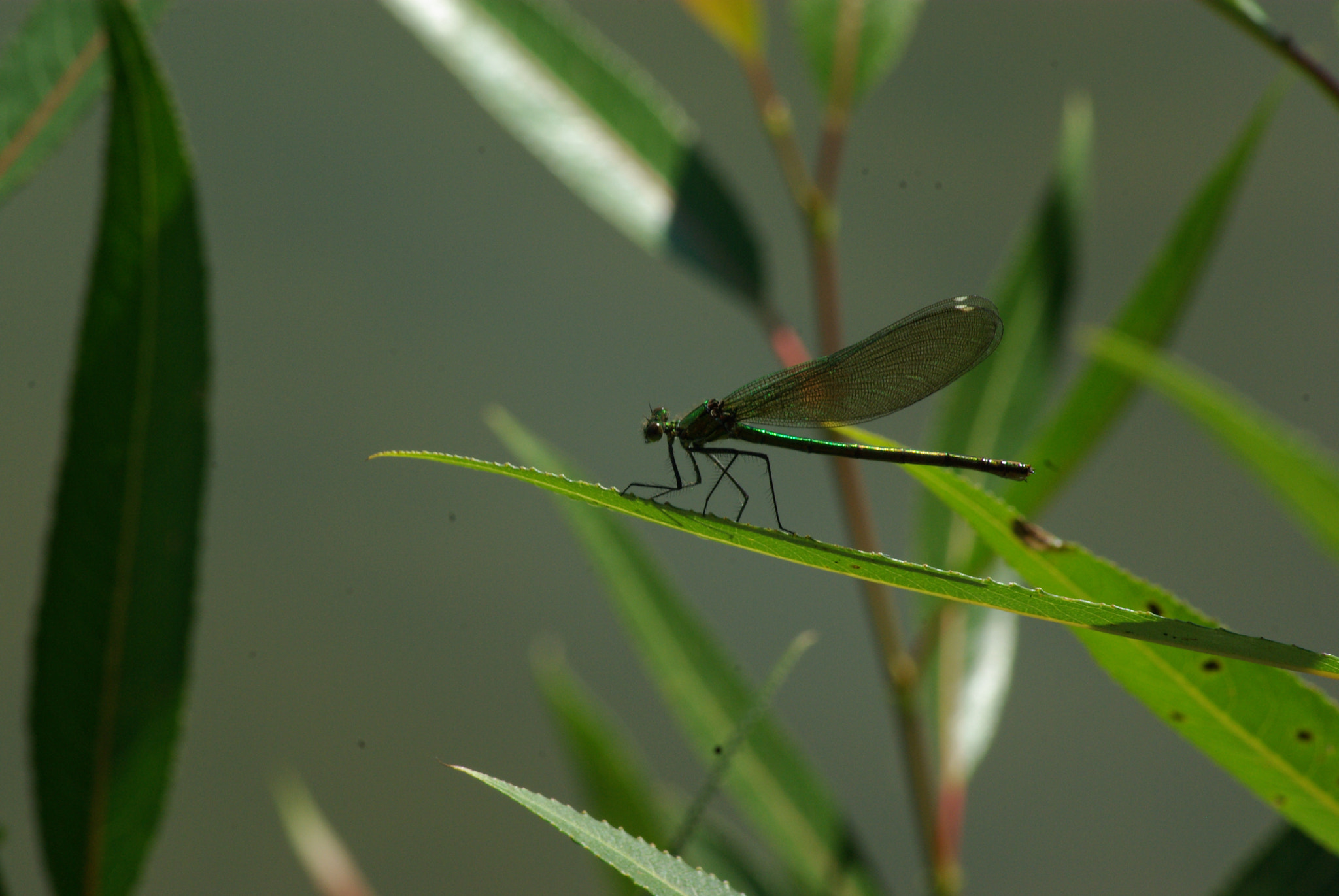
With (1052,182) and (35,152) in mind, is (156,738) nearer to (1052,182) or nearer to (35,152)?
(35,152)

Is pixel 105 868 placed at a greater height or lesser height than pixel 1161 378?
lesser

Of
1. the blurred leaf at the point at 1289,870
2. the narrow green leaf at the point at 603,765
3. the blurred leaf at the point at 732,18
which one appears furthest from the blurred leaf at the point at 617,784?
the blurred leaf at the point at 732,18

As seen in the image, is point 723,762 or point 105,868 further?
point 105,868

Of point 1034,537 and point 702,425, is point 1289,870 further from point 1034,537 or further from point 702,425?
point 702,425

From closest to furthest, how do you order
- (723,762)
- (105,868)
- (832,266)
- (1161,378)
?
(723,762)
(105,868)
(1161,378)
(832,266)

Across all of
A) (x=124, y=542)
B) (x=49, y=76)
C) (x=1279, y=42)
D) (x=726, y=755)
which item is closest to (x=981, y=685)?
(x=726, y=755)

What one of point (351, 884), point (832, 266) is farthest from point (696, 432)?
point (351, 884)

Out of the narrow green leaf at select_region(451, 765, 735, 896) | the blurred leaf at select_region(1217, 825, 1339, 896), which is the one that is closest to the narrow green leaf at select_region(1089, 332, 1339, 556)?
the blurred leaf at select_region(1217, 825, 1339, 896)
